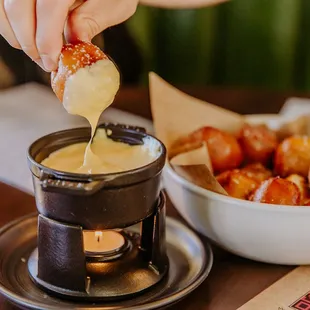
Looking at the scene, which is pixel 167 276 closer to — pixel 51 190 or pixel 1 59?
pixel 51 190

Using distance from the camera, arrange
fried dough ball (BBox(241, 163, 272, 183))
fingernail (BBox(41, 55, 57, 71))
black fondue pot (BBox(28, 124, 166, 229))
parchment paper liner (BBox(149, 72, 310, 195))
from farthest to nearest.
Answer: parchment paper liner (BBox(149, 72, 310, 195)), fried dough ball (BBox(241, 163, 272, 183)), fingernail (BBox(41, 55, 57, 71)), black fondue pot (BBox(28, 124, 166, 229))

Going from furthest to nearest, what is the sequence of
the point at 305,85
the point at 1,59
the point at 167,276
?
the point at 305,85
the point at 1,59
the point at 167,276

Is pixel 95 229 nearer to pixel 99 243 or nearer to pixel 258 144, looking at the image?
pixel 99 243

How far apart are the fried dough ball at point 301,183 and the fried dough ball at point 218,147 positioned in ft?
0.31

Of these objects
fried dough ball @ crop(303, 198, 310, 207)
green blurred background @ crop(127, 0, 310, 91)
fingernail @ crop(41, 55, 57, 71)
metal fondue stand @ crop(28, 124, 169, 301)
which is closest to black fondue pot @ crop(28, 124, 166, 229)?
metal fondue stand @ crop(28, 124, 169, 301)

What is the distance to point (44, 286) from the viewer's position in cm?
81

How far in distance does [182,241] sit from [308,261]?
183mm

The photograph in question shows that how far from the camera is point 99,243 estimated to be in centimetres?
86

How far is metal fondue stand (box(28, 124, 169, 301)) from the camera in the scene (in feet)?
2.48

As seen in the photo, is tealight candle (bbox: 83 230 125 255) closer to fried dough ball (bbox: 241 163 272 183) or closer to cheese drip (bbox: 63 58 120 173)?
cheese drip (bbox: 63 58 120 173)

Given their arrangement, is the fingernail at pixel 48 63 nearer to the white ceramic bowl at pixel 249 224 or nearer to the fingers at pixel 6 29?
the fingers at pixel 6 29

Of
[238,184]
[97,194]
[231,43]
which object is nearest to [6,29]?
[97,194]

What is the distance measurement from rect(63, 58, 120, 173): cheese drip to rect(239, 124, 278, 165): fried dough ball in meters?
0.30

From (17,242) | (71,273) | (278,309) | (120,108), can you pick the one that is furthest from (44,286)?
(120,108)
